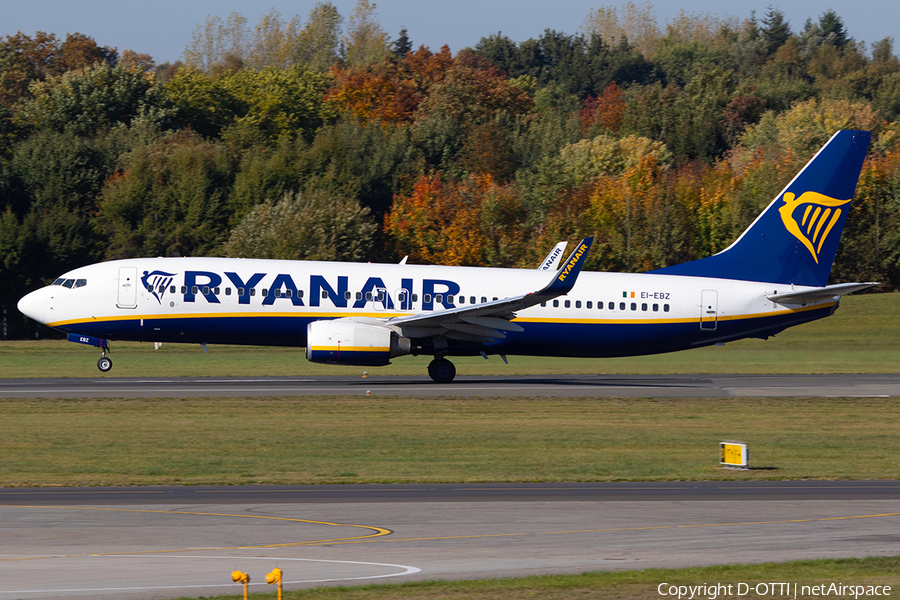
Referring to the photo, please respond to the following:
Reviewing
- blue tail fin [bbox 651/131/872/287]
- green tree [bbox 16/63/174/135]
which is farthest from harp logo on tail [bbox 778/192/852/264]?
green tree [bbox 16/63/174/135]

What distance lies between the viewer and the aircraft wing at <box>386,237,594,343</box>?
1401 inches

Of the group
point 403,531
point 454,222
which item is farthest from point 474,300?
point 454,222

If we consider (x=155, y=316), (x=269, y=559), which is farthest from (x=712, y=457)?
(x=155, y=316)

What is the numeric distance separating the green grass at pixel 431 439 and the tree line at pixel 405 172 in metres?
38.6

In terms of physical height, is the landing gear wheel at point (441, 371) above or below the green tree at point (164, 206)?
below

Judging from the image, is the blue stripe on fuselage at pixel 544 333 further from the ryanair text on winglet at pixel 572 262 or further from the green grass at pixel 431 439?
the green grass at pixel 431 439

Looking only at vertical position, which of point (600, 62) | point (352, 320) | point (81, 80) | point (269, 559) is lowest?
point (269, 559)

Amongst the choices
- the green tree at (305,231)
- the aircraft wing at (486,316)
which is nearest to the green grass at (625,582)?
the aircraft wing at (486,316)

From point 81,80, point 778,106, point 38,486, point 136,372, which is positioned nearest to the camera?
point 38,486

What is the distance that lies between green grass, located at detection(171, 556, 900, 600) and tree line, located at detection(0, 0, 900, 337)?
57.6m

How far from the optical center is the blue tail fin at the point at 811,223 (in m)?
40.7

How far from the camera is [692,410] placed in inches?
1291

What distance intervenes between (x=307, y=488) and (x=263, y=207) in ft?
183

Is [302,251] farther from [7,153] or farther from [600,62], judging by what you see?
[600,62]
